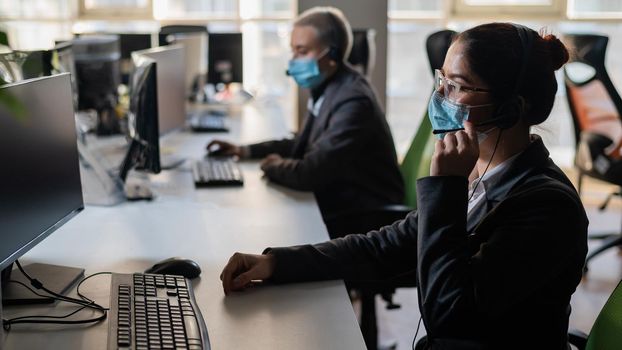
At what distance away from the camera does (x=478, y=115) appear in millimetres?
1540

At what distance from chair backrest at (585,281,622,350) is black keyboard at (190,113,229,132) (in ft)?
8.33

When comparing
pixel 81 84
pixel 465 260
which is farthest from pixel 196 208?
pixel 81 84

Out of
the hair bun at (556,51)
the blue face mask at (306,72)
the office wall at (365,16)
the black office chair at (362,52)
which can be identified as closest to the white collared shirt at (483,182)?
the hair bun at (556,51)

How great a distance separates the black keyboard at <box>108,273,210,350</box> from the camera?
133 centimetres

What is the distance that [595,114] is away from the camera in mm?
4266

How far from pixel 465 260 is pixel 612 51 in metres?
4.65

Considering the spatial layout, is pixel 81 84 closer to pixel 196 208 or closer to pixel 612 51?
pixel 196 208

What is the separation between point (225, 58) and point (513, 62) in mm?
3402

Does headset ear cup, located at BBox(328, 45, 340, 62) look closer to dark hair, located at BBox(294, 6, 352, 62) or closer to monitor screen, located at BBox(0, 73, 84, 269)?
dark hair, located at BBox(294, 6, 352, 62)

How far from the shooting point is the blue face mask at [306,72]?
3070 mm

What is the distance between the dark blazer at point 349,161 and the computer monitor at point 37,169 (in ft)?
3.33

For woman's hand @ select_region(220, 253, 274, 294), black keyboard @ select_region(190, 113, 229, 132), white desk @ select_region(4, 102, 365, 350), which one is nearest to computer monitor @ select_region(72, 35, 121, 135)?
black keyboard @ select_region(190, 113, 229, 132)

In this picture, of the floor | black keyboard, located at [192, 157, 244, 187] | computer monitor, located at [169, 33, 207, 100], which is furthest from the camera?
computer monitor, located at [169, 33, 207, 100]

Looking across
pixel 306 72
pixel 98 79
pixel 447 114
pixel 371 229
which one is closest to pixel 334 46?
pixel 306 72
